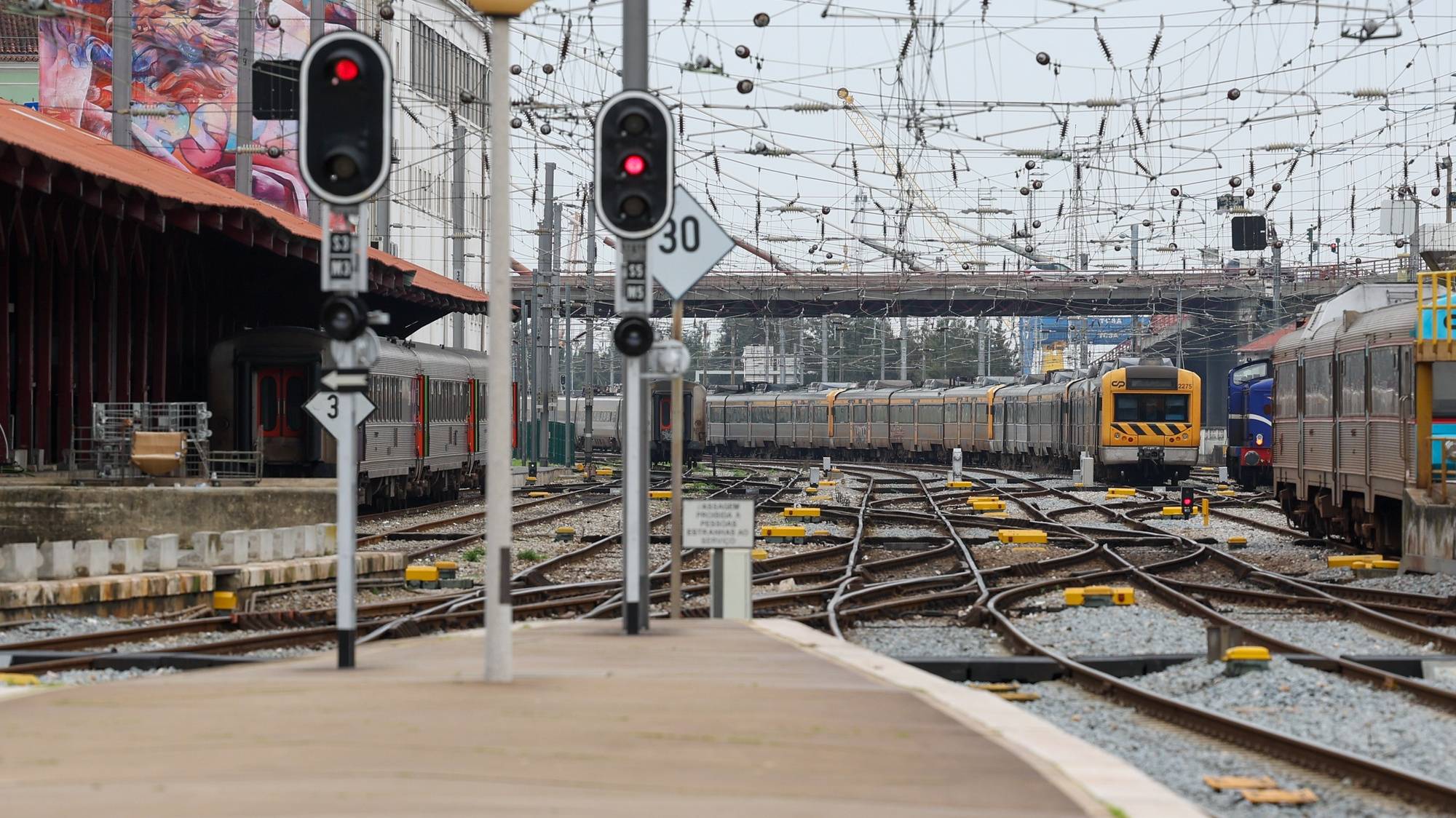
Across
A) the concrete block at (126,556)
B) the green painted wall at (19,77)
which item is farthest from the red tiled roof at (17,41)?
the concrete block at (126,556)

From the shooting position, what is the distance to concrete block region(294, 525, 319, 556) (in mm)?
22297

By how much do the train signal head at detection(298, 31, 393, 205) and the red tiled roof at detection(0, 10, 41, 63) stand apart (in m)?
76.6

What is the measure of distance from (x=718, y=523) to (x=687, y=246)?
2.16m

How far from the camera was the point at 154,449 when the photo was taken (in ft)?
91.3

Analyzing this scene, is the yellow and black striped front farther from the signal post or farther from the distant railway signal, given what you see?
the signal post

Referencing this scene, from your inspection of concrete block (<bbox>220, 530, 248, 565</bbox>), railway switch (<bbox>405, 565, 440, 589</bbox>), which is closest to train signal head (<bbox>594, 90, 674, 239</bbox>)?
railway switch (<bbox>405, 565, 440, 589</bbox>)

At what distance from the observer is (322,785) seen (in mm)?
6711

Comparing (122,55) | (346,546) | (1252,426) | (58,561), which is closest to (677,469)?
(346,546)

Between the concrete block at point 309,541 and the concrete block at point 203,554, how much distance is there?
158 centimetres

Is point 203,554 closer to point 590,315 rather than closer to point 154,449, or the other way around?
point 154,449

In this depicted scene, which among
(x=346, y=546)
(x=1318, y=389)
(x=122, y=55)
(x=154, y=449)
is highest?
(x=122, y=55)

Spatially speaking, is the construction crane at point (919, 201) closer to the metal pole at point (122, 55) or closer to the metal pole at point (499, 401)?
the metal pole at point (122, 55)

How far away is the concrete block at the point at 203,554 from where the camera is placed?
20297 millimetres

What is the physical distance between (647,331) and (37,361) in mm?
20932
